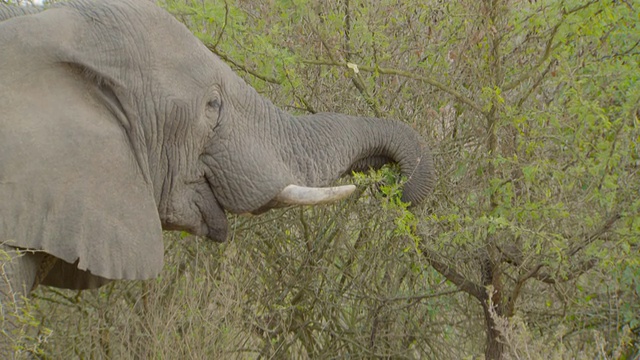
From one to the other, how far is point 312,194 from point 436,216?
694mm

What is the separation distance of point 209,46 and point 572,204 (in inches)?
69.2

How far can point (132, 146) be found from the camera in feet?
12.9

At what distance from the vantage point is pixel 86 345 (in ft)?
17.2

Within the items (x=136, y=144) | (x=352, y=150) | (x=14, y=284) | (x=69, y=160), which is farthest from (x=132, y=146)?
(x=352, y=150)

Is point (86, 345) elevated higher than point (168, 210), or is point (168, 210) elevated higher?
point (168, 210)

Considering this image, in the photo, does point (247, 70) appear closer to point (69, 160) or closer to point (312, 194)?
point (312, 194)

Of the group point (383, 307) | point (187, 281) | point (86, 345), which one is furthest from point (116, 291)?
point (383, 307)

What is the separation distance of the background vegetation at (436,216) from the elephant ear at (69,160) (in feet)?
2.36

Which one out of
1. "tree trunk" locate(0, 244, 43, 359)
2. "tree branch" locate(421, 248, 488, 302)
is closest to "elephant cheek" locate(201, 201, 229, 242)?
"tree trunk" locate(0, 244, 43, 359)

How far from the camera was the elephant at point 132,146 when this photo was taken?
3574 millimetres

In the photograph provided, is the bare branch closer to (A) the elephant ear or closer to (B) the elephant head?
(B) the elephant head

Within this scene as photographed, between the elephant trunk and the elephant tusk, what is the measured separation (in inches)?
6.0

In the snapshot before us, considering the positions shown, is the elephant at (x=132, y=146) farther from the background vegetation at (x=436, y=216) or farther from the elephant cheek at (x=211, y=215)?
the background vegetation at (x=436, y=216)

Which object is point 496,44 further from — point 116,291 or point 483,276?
point 116,291
